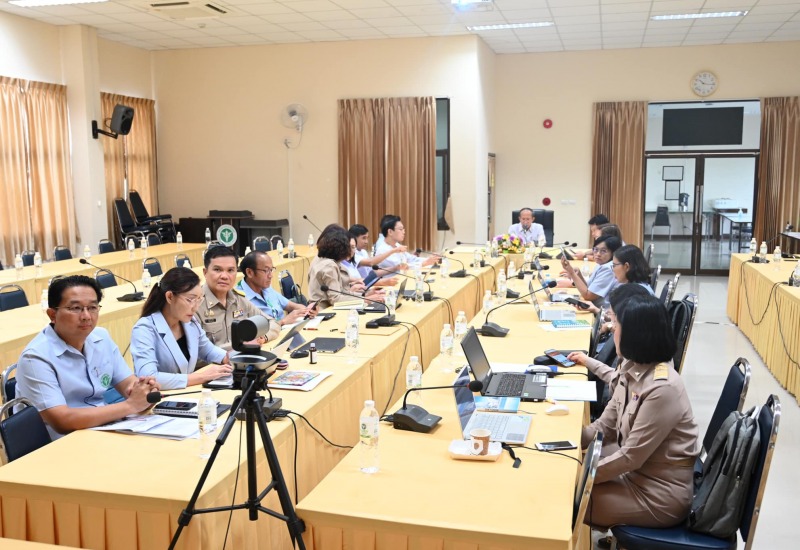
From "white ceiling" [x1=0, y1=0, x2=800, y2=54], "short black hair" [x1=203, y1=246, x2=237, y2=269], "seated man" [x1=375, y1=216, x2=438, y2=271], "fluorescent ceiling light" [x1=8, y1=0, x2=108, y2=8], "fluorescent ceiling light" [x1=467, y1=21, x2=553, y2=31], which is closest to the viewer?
"short black hair" [x1=203, y1=246, x2=237, y2=269]

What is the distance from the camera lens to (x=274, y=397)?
307 cm

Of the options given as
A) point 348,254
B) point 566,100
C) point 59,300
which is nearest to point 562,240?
point 566,100

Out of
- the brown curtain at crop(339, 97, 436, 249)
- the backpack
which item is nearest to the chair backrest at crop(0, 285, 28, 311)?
the backpack

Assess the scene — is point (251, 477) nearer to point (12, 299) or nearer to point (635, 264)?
point (635, 264)

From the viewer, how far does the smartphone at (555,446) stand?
2.57 meters

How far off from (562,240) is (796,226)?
3.46 meters

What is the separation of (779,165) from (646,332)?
9.95 metres

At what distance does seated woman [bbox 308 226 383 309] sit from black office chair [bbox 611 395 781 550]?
10.7 feet

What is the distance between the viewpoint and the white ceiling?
346 inches

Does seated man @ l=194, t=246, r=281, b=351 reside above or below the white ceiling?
below

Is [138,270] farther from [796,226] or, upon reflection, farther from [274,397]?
[796,226]

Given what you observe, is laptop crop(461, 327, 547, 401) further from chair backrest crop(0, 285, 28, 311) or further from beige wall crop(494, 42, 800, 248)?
beige wall crop(494, 42, 800, 248)

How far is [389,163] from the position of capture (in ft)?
37.2

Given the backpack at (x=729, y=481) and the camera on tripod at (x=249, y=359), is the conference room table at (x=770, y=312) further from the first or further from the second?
the camera on tripod at (x=249, y=359)
